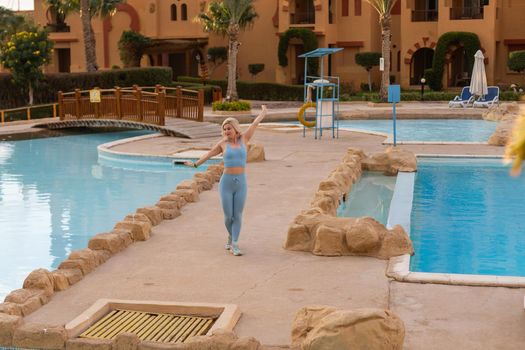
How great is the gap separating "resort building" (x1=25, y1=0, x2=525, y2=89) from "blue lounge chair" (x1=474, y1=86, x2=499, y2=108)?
5.99m

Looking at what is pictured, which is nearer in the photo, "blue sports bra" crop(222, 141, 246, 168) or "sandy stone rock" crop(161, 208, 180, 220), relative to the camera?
"blue sports bra" crop(222, 141, 246, 168)

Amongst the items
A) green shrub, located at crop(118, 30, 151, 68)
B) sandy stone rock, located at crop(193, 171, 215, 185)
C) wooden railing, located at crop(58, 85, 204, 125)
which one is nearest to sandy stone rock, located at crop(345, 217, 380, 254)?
sandy stone rock, located at crop(193, 171, 215, 185)

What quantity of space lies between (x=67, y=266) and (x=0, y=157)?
1535cm

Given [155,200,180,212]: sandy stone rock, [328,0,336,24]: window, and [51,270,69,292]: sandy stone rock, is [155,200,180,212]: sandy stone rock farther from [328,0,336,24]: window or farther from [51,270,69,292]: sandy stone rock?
[328,0,336,24]: window

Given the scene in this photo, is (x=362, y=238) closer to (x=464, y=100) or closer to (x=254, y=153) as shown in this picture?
(x=254, y=153)

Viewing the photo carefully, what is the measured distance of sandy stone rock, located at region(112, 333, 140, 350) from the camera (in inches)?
278

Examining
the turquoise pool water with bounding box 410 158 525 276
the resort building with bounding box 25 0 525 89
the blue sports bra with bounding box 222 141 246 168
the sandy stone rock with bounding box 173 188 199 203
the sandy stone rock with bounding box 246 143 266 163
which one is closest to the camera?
the blue sports bra with bounding box 222 141 246 168

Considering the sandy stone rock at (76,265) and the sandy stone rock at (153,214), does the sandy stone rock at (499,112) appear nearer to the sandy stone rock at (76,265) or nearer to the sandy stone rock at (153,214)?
the sandy stone rock at (153,214)

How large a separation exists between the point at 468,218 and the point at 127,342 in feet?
28.1

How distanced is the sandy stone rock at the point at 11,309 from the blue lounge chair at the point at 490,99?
Answer: 28.0 metres

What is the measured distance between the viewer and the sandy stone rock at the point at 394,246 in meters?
10.1

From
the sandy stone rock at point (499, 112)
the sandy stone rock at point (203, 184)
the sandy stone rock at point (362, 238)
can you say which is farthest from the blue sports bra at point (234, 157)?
the sandy stone rock at point (499, 112)

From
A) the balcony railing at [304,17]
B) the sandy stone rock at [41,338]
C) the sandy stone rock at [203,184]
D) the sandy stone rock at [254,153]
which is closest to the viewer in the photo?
the sandy stone rock at [41,338]

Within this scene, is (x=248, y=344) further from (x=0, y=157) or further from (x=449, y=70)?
(x=449, y=70)
